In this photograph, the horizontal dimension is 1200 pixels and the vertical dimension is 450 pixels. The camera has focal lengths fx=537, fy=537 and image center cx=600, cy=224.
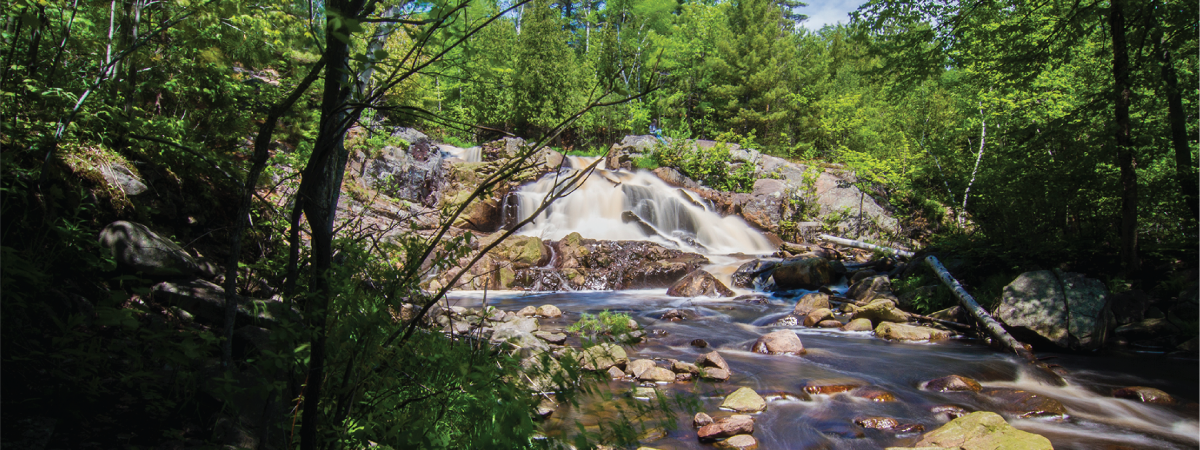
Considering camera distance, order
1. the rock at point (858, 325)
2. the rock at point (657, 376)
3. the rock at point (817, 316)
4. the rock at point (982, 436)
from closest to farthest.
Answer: the rock at point (982, 436)
the rock at point (657, 376)
the rock at point (858, 325)
the rock at point (817, 316)

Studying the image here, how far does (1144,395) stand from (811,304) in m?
4.93

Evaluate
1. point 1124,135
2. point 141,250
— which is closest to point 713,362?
point 141,250

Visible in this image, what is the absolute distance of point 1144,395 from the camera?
575 cm

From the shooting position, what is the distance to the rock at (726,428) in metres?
4.68

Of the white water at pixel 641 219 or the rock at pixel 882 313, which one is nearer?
the rock at pixel 882 313

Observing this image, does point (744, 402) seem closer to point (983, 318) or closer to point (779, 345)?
point (779, 345)

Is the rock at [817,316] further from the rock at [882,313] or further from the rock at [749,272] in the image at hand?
the rock at [749,272]

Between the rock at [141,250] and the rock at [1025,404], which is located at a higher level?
the rock at [141,250]

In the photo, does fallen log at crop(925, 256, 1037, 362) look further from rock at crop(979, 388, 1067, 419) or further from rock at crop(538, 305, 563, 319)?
rock at crop(538, 305, 563, 319)

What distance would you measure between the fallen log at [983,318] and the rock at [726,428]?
4.74 m

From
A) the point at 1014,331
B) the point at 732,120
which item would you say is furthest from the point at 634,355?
the point at 732,120

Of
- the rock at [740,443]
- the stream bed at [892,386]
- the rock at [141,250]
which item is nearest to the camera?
the rock at [141,250]

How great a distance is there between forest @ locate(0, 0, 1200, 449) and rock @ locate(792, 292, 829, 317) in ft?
8.18

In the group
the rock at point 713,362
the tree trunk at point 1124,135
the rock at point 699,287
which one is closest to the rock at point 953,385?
the rock at point 713,362
